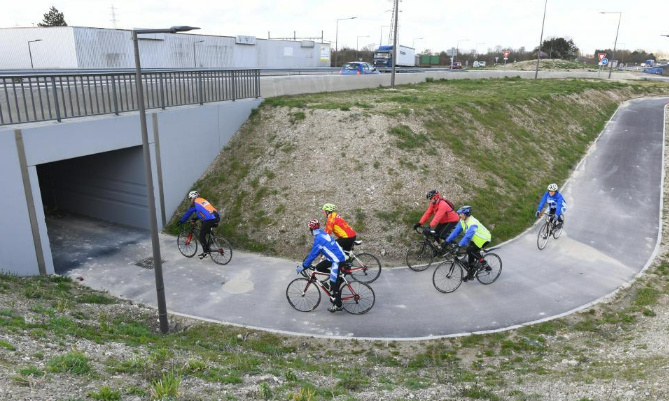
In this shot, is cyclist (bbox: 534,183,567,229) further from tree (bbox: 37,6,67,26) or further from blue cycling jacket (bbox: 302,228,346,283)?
tree (bbox: 37,6,67,26)

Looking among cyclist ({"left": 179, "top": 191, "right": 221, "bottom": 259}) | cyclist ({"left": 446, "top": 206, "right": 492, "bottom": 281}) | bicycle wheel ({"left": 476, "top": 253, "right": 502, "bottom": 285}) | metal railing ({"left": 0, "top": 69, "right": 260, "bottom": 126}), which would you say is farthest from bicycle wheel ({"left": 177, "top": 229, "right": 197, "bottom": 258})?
bicycle wheel ({"left": 476, "top": 253, "right": 502, "bottom": 285})

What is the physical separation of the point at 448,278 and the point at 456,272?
0.86ft

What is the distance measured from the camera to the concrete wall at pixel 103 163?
10.2 meters

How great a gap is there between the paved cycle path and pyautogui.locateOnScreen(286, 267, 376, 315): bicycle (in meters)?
0.18

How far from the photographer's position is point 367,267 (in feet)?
37.0

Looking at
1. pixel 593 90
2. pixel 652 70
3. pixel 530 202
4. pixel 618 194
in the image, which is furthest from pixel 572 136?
pixel 652 70

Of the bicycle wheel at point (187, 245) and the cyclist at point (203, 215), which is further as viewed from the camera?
the bicycle wheel at point (187, 245)

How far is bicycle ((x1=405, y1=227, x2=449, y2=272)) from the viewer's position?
37.7 ft

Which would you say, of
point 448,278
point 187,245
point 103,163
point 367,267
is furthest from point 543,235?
point 103,163

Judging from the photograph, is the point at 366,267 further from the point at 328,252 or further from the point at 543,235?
the point at 543,235

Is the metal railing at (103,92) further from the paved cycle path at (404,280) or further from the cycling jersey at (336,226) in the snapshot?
the cycling jersey at (336,226)

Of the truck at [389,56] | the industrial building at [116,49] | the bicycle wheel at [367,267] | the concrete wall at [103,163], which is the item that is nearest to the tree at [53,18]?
the industrial building at [116,49]

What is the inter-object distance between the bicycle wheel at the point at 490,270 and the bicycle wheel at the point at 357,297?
2728mm

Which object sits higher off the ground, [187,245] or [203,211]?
[203,211]
